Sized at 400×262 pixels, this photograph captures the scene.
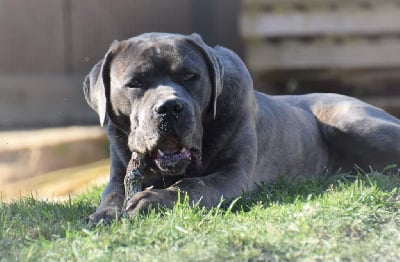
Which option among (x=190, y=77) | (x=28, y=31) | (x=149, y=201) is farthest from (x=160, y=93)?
(x=28, y=31)

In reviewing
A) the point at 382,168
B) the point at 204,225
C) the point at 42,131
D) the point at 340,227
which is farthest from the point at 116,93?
the point at 42,131

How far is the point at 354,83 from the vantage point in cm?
924

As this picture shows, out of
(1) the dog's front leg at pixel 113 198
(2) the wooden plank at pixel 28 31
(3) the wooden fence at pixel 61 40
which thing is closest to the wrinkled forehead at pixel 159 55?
(1) the dog's front leg at pixel 113 198

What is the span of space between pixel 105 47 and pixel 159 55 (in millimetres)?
5608

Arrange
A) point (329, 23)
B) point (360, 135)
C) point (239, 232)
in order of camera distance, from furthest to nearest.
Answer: point (329, 23) → point (360, 135) → point (239, 232)

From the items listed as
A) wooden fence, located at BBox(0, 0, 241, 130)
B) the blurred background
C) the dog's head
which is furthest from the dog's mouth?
wooden fence, located at BBox(0, 0, 241, 130)

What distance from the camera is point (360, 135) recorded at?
5398 millimetres

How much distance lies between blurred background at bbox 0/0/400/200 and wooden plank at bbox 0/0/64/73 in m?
0.01

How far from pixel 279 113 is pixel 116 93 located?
53.5 inches

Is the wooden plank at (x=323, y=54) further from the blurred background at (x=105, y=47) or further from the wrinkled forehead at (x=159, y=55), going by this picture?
the wrinkled forehead at (x=159, y=55)

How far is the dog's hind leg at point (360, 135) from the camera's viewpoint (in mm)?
5336

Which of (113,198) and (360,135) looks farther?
(360,135)

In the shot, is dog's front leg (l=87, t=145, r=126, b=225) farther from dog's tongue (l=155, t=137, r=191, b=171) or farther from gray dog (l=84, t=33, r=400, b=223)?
dog's tongue (l=155, t=137, r=191, b=171)

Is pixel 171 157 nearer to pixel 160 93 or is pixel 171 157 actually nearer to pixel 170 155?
pixel 170 155
